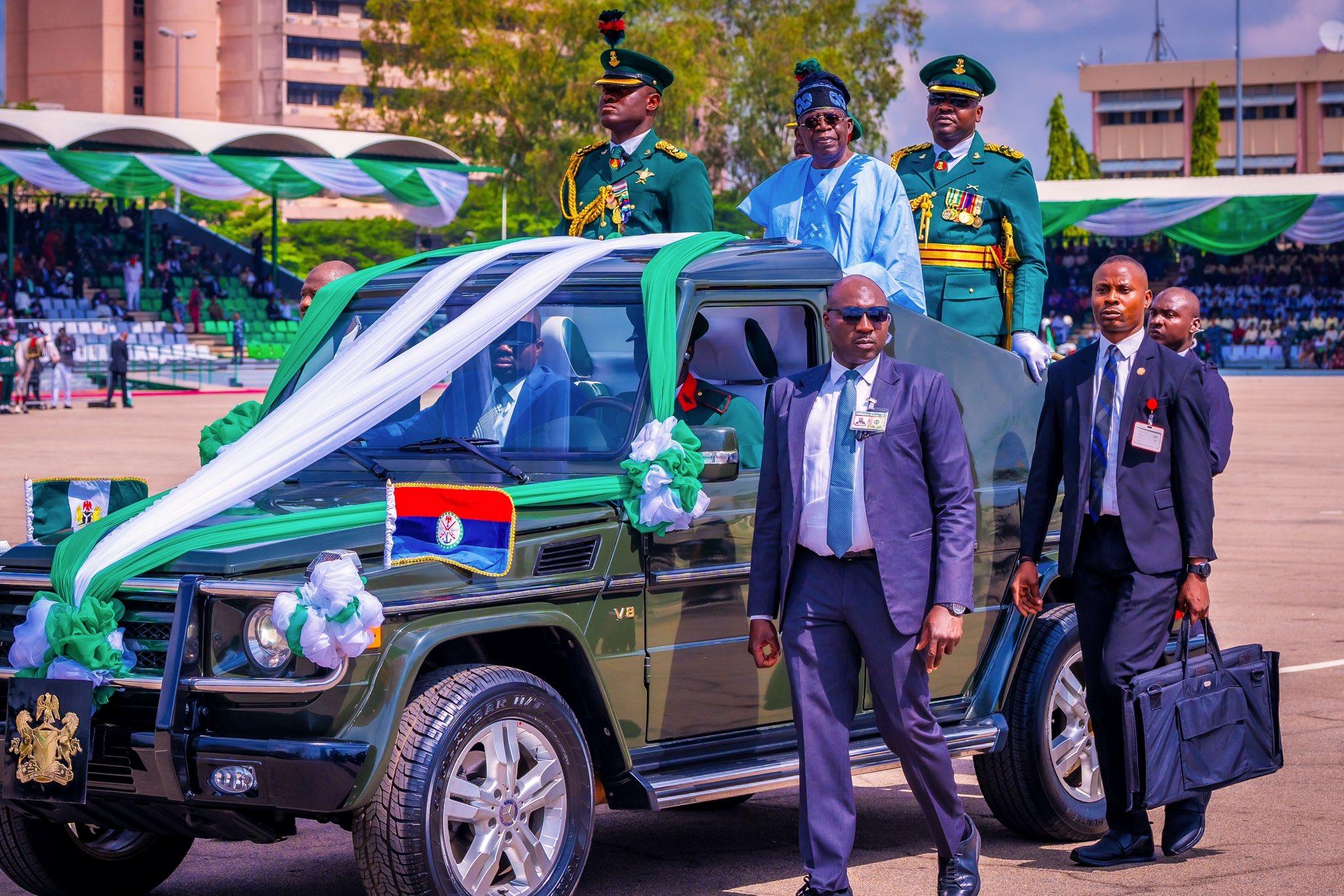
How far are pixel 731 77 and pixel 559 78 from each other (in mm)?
7149

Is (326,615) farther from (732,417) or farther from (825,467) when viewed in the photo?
(732,417)

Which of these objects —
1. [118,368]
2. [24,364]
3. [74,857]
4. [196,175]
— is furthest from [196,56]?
[74,857]

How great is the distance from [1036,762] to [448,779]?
255 centimetres

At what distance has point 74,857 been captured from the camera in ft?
18.5

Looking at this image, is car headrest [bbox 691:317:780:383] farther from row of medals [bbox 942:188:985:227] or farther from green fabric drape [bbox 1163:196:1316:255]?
green fabric drape [bbox 1163:196:1316:255]

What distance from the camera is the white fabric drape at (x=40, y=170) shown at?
1532 inches

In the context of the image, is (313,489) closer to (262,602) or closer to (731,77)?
(262,602)

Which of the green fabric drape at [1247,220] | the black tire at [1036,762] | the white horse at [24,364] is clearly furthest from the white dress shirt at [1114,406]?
the green fabric drape at [1247,220]

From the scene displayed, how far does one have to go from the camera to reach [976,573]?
6.54 m

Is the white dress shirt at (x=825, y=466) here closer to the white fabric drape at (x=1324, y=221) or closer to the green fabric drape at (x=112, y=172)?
the green fabric drape at (x=112, y=172)

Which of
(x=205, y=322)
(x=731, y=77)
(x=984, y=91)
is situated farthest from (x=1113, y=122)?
(x=984, y=91)

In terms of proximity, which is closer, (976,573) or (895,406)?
(895,406)

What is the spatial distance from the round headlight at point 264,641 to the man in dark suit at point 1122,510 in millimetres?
2681

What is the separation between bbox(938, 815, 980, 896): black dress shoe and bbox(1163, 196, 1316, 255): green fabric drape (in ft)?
145
